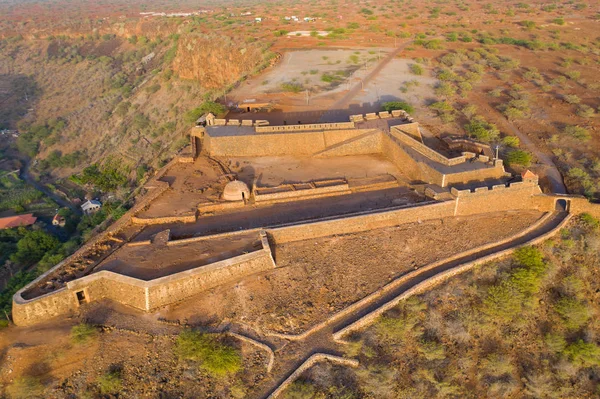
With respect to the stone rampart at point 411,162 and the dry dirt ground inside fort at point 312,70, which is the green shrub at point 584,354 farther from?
the dry dirt ground inside fort at point 312,70

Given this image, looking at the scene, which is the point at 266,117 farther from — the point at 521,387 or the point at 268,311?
the point at 521,387

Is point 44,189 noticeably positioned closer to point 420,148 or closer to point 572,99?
point 420,148

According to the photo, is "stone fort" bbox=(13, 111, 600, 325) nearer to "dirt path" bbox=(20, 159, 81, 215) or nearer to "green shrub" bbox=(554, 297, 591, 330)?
"green shrub" bbox=(554, 297, 591, 330)

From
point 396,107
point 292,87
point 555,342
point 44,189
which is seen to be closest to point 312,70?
point 292,87

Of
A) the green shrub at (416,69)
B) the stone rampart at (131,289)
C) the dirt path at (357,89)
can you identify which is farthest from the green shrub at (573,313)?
the green shrub at (416,69)

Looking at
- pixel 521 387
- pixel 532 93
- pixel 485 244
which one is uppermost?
pixel 532 93

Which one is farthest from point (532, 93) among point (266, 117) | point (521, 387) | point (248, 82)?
point (521, 387)

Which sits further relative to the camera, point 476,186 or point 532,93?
point 532,93
